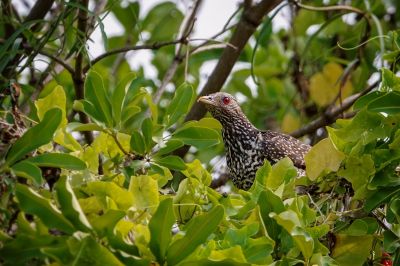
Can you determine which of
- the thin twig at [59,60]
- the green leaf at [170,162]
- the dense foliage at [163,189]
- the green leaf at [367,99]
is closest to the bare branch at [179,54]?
the dense foliage at [163,189]

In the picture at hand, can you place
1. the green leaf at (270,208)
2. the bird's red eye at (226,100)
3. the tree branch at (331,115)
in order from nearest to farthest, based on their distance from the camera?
the green leaf at (270,208) → the tree branch at (331,115) → the bird's red eye at (226,100)

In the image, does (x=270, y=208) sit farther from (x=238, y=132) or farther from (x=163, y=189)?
(x=238, y=132)

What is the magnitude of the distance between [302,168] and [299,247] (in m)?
2.56

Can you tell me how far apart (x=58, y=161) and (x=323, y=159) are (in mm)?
1268

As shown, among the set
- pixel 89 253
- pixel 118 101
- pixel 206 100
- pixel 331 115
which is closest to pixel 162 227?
pixel 89 253

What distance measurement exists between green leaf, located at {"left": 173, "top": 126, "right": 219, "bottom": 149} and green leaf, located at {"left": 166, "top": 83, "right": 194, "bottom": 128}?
93mm

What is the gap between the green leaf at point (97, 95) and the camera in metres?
3.24

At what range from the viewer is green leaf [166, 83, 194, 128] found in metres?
3.48

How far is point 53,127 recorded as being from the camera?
2842 millimetres

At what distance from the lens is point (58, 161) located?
9.43ft

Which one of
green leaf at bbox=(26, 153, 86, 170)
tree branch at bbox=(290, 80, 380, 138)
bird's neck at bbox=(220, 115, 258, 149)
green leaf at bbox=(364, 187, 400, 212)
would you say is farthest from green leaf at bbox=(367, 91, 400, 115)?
bird's neck at bbox=(220, 115, 258, 149)

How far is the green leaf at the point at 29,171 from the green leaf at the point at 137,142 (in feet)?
1.75

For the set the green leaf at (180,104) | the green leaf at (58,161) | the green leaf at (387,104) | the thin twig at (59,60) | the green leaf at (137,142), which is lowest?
the green leaf at (58,161)

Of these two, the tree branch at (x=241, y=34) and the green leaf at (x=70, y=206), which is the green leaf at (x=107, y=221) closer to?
the green leaf at (x=70, y=206)
